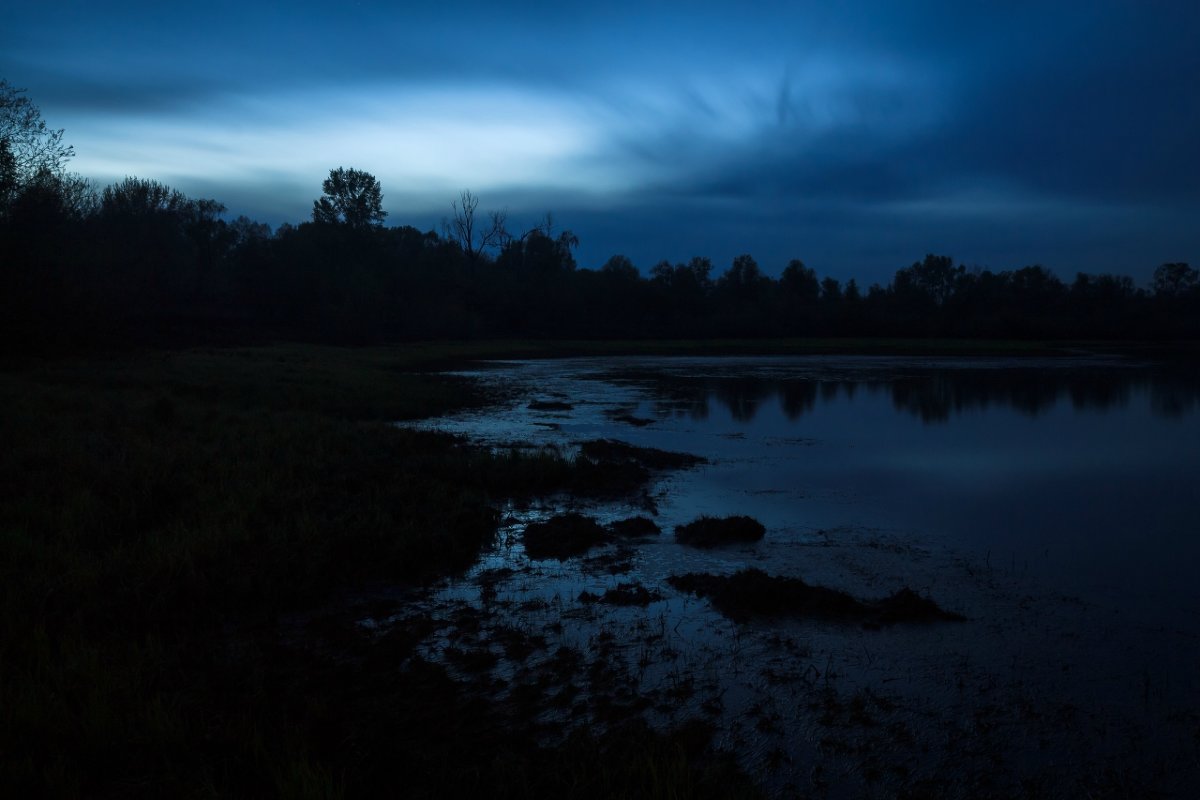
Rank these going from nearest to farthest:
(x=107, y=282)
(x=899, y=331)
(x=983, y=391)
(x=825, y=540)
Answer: (x=825, y=540) → (x=983, y=391) → (x=107, y=282) → (x=899, y=331)

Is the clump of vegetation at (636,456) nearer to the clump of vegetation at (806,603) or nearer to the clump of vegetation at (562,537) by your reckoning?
the clump of vegetation at (562,537)

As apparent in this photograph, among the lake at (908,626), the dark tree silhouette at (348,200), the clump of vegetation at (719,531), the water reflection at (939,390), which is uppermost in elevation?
the dark tree silhouette at (348,200)

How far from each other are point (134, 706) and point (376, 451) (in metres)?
9.24

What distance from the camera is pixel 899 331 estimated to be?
9100 cm

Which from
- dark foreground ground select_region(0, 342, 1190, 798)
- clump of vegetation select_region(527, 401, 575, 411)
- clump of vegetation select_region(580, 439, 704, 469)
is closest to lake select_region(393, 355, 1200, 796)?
clump of vegetation select_region(580, 439, 704, 469)

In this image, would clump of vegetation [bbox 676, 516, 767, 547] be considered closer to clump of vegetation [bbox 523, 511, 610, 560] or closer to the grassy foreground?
clump of vegetation [bbox 523, 511, 610, 560]

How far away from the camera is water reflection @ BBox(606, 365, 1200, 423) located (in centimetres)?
2686

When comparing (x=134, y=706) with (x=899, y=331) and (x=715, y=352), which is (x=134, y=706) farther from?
(x=899, y=331)

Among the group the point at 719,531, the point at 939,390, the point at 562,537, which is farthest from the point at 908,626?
the point at 939,390

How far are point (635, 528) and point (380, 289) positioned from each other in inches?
2539

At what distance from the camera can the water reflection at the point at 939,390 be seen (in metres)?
26.9

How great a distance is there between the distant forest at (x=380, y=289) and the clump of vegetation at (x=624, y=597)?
84.9 feet

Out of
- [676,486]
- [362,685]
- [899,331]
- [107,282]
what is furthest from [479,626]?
[899,331]

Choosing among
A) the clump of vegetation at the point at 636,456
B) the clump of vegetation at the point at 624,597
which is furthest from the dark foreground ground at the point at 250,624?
the clump of vegetation at the point at 624,597
